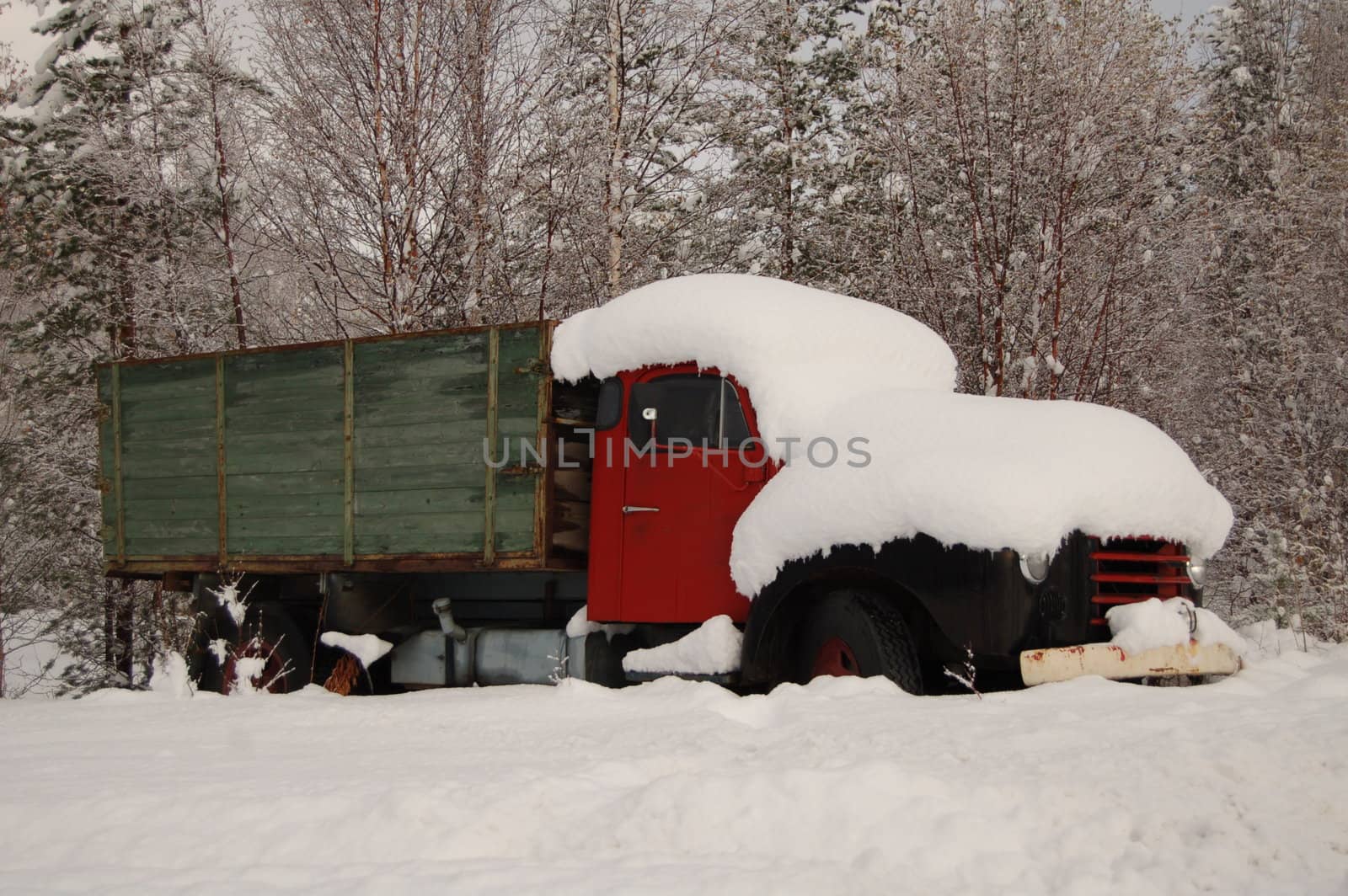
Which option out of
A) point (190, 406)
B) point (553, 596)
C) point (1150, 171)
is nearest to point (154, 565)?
point (190, 406)

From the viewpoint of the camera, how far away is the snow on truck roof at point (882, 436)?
18.0ft

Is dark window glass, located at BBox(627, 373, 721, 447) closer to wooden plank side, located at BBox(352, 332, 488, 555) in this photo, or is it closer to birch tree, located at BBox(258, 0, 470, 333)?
wooden plank side, located at BBox(352, 332, 488, 555)

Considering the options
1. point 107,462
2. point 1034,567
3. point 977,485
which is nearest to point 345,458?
point 107,462

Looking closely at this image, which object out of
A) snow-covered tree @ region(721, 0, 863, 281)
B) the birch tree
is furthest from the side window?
snow-covered tree @ region(721, 0, 863, 281)

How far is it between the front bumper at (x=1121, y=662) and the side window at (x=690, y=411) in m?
2.07

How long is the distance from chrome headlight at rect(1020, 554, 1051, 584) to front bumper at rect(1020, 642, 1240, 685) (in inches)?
12.3

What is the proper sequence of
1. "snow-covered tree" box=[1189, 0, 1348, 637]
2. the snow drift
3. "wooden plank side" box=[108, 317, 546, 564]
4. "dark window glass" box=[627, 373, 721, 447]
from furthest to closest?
"snow-covered tree" box=[1189, 0, 1348, 637]
"wooden plank side" box=[108, 317, 546, 564]
"dark window glass" box=[627, 373, 721, 447]
the snow drift

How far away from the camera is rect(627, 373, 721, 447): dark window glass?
6762mm

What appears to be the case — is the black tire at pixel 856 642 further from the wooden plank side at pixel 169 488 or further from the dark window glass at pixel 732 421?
the wooden plank side at pixel 169 488

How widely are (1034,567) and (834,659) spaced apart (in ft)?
3.76

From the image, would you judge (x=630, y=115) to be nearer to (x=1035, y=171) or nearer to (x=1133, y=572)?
(x=1035, y=171)

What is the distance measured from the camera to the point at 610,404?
708cm

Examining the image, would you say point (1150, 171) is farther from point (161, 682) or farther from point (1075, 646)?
point (161, 682)

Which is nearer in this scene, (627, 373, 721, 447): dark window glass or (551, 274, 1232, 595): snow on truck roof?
(551, 274, 1232, 595): snow on truck roof
